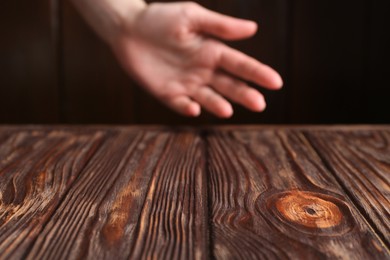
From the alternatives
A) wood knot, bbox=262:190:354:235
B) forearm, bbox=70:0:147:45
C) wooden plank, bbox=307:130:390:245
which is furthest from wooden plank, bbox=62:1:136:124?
wood knot, bbox=262:190:354:235

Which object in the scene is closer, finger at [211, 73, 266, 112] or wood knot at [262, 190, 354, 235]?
wood knot at [262, 190, 354, 235]

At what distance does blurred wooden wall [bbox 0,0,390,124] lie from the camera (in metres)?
1.60

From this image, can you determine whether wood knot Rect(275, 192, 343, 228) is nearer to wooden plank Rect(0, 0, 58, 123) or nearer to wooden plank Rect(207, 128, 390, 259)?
wooden plank Rect(207, 128, 390, 259)

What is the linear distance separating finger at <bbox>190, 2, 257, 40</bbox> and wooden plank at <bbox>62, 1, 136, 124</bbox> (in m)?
0.75

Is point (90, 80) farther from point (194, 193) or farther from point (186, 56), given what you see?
point (194, 193)

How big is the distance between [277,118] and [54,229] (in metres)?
1.24

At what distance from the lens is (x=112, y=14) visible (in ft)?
3.51

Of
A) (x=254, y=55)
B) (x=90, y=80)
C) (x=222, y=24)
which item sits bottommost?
(x=90, y=80)

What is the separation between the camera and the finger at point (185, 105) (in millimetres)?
944

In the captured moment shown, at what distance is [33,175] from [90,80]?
992mm

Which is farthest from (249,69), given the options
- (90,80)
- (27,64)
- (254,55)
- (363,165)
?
(27,64)

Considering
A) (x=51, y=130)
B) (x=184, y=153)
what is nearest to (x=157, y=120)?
(x=51, y=130)

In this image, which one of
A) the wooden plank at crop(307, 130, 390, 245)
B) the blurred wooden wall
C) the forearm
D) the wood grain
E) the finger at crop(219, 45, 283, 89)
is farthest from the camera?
the blurred wooden wall

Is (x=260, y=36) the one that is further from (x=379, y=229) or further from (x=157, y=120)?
(x=379, y=229)
